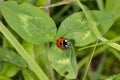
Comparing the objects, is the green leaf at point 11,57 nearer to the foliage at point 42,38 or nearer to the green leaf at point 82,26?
the foliage at point 42,38

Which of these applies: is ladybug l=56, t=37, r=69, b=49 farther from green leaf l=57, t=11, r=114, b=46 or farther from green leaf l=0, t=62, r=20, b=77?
green leaf l=0, t=62, r=20, b=77

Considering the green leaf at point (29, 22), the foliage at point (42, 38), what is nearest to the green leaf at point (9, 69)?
the foliage at point (42, 38)

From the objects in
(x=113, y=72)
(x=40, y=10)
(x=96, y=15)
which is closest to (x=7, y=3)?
(x=40, y=10)

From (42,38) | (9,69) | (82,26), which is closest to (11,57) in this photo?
(9,69)

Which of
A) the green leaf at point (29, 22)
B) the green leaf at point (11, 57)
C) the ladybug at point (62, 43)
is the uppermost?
the green leaf at point (29, 22)

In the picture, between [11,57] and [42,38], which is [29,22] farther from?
[11,57]

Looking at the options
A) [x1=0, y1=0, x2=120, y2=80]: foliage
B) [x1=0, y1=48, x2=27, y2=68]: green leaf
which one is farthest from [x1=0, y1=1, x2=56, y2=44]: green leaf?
[x1=0, y1=48, x2=27, y2=68]: green leaf
